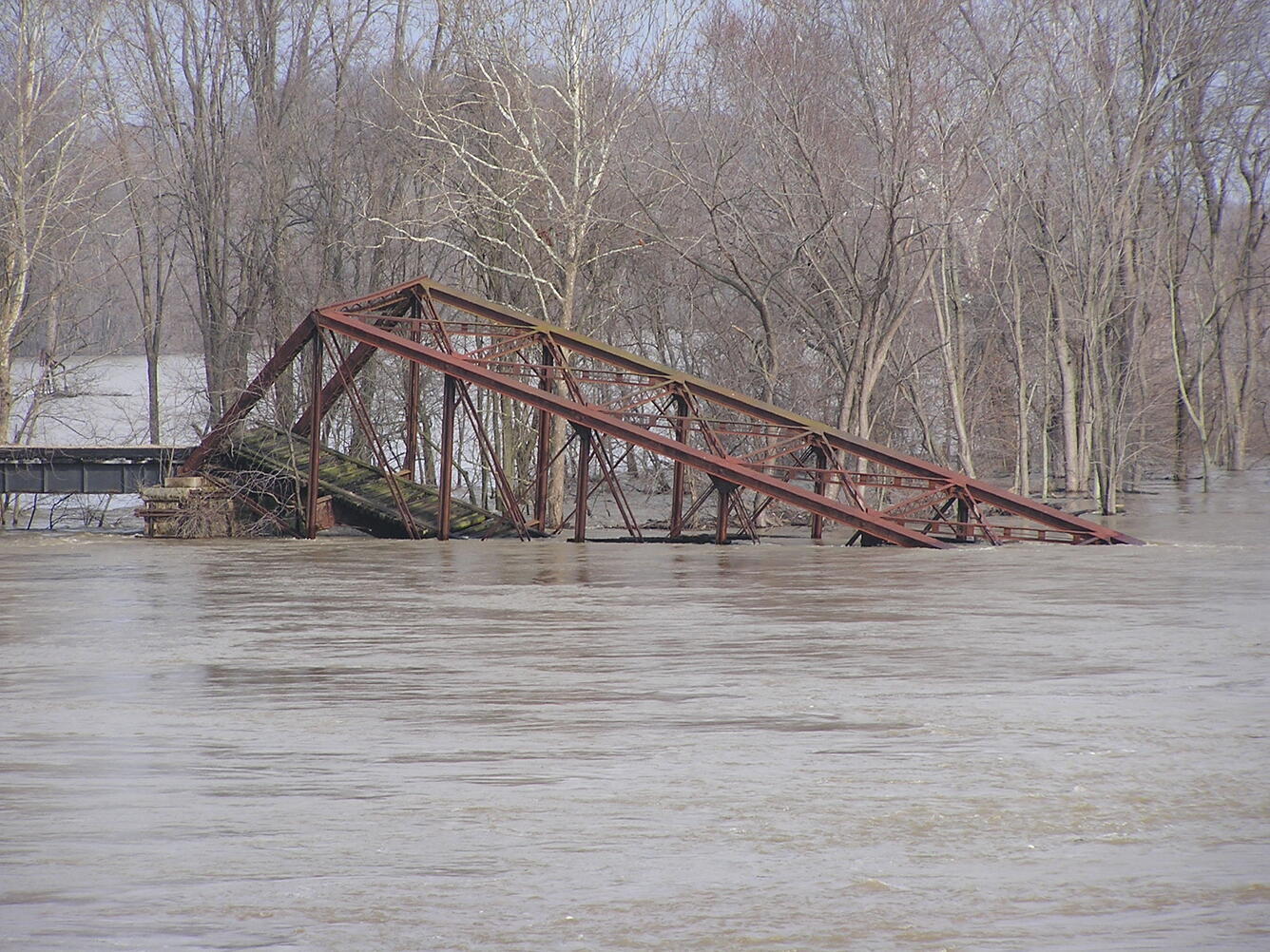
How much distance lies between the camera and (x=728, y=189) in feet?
107

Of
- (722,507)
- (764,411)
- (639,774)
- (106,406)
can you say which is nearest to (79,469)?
(722,507)

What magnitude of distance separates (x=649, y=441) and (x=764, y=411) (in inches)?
102

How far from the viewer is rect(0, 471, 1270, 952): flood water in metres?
5.26

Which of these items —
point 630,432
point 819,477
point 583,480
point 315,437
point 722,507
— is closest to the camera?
point 630,432

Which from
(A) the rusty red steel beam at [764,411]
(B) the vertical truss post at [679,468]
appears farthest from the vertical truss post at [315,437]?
(B) the vertical truss post at [679,468]

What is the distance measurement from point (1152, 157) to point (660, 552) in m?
18.7

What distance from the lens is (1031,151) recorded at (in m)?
34.0

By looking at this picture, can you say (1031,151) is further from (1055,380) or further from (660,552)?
(660,552)

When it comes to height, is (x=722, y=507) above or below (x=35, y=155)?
below

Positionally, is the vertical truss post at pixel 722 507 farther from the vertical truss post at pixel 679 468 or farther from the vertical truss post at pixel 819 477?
the vertical truss post at pixel 819 477

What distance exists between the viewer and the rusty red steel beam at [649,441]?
68.6ft

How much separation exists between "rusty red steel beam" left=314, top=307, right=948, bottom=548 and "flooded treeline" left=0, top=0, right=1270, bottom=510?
115 inches

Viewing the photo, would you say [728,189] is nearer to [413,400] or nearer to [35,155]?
[413,400]

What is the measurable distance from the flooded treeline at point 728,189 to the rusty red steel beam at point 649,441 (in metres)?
2.93
